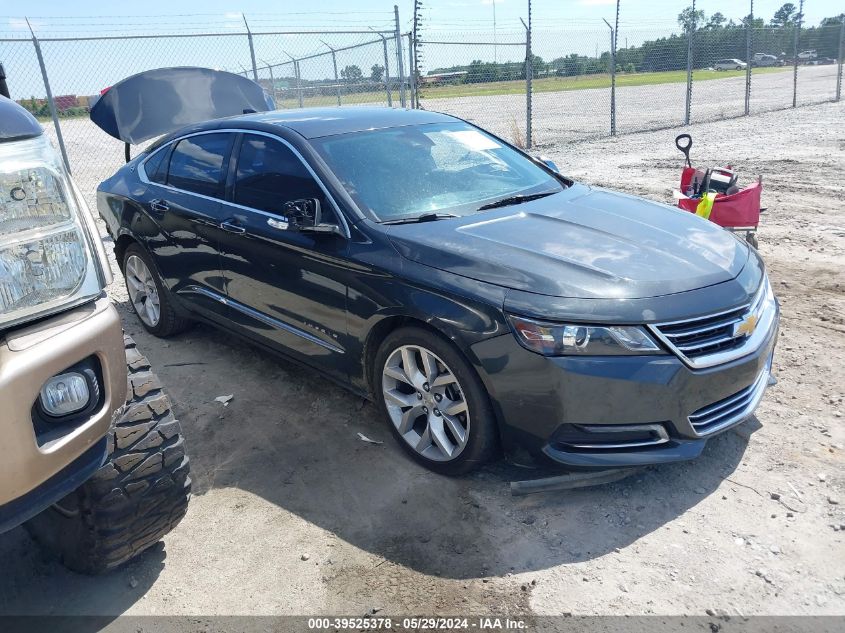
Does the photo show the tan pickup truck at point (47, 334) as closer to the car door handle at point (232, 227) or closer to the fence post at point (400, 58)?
the car door handle at point (232, 227)

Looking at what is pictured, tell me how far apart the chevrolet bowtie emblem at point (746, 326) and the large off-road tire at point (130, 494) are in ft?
7.65

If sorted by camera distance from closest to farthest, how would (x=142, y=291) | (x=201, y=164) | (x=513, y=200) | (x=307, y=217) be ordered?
(x=307, y=217)
(x=513, y=200)
(x=201, y=164)
(x=142, y=291)

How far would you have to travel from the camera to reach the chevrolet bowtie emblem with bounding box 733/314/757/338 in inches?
119

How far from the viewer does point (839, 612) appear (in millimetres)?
2434

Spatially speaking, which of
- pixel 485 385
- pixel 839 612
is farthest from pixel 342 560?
pixel 839 612

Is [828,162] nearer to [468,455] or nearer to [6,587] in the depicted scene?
[468,455]

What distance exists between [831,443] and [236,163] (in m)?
3.58

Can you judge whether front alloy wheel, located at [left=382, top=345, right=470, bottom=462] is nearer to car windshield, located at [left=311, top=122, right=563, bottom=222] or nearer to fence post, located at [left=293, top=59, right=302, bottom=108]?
car windshield, located at [left=311, top=122, right=563, bottom=222]

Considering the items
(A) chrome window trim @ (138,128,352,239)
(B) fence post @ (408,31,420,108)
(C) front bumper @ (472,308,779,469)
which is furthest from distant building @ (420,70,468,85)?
(C) front bumper @ (472,308,779,469)

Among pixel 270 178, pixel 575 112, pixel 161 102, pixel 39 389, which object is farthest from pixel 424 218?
pixel 575 112

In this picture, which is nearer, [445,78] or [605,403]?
[605,403]

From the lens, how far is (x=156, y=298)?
516 centimetres

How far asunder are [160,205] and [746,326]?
3.71 metres

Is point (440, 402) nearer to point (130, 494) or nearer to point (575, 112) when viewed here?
point (130, 494)
